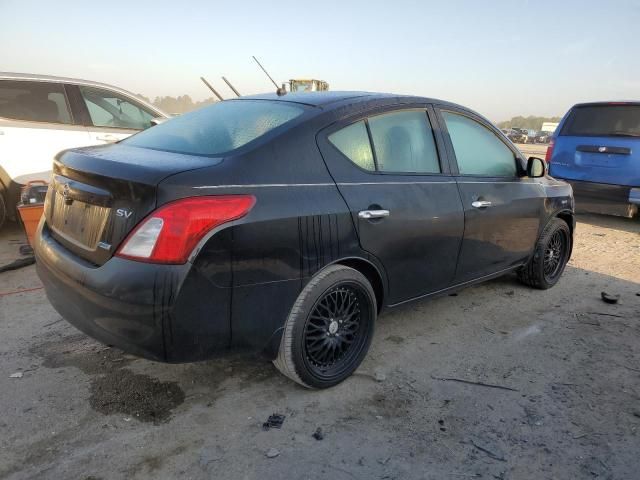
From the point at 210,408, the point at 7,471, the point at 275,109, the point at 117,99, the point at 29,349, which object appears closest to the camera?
the point at 7,471

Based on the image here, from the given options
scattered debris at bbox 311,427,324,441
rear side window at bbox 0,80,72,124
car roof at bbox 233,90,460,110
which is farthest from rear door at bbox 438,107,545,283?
rear side window at bbox 0,80,72,124

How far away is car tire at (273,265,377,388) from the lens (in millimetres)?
2538

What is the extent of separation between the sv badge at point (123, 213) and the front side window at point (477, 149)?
2.29 meters

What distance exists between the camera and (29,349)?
3168 mm

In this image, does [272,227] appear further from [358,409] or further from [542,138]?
[542,138]

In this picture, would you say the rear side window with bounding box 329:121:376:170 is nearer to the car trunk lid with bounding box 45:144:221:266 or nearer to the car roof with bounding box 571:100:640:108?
the car trunk lid with bounding box 45:144:221:266

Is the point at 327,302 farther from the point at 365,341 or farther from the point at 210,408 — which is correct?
the point at 210,408

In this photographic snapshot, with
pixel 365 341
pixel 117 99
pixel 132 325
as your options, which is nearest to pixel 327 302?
pixel 365 341

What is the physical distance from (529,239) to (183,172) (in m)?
3.17

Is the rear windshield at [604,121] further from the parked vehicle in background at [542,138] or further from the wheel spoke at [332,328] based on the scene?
the parked vehicle in background at [542,138]

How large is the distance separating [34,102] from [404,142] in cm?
505

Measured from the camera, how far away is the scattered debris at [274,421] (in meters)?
2.45

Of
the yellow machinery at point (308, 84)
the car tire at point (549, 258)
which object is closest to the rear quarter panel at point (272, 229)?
the car tire at point (549, 258)

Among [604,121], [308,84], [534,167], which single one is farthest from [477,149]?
[308,84]
